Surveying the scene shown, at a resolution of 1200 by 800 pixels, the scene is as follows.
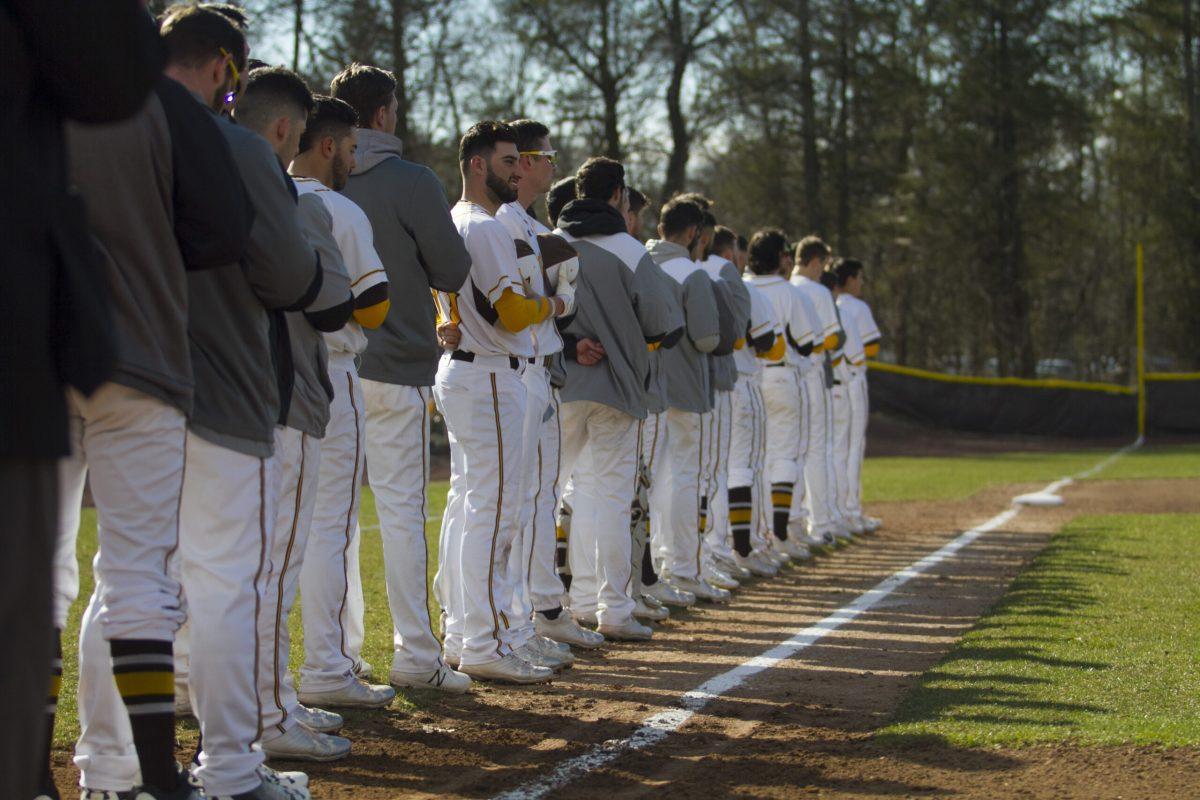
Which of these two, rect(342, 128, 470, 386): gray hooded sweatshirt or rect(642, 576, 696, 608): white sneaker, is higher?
rect(342, 128, 470, 386): gray hooded sweatshirt

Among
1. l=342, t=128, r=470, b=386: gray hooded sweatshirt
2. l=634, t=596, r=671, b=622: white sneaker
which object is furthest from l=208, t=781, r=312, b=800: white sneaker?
l=634, t=596, r=671, b=622: white sneaker

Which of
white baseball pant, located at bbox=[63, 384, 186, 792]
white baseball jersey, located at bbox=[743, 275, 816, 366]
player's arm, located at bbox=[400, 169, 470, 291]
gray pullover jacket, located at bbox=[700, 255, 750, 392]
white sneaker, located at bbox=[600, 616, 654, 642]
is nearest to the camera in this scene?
white baseball pant, located at bbox=[63, 384, 186, 792]

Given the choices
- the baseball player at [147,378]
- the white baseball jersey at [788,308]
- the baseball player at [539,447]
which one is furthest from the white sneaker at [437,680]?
the white baseball jersey at [788,308]

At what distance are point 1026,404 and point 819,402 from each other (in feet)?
70.9

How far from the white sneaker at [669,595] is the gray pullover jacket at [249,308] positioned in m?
5.15

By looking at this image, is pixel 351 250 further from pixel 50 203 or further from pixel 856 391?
pixel 856 391

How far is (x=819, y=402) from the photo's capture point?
13.0m

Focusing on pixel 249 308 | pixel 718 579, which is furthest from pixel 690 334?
pixel 249 308

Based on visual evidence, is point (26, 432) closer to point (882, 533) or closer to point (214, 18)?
point (214, 18)

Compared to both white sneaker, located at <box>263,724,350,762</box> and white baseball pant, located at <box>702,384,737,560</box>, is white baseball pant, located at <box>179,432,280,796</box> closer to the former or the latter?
white sneaker, located at <box>263,724,350,762</box>

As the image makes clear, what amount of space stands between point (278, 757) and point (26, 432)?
2912 mm

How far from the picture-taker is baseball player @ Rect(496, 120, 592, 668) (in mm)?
6527

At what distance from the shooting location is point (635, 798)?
4.30 metres

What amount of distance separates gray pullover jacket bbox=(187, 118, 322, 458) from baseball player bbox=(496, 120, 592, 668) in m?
2.38
